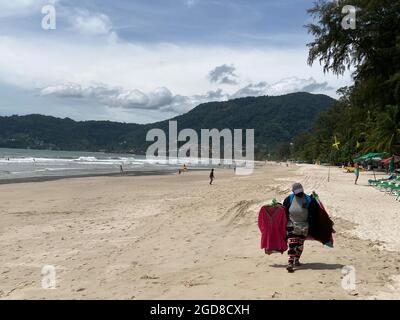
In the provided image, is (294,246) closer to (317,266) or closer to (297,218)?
(297,218)

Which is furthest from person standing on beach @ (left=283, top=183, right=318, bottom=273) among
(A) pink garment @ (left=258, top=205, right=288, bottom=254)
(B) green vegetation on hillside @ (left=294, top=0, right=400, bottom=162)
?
(B) green vegetation on hillside @ (left=294, top=0, right=400, bottom=162)

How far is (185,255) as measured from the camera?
899 cm

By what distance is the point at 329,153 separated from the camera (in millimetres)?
87375

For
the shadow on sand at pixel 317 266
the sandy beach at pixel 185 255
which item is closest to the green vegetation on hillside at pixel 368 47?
the sandy beach at pixel 185 255

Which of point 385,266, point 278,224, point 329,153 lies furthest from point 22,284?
point 329,153

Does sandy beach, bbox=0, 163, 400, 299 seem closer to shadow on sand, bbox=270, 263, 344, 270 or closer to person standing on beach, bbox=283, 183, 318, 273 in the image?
shadow on sand, bbox=270, 263, 344, 270

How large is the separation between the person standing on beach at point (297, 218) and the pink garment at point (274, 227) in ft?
0.35

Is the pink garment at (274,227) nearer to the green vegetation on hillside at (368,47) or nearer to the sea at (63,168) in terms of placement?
the green vegetation on hillside at (368,47)

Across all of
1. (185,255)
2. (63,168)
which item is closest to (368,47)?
(185,255)

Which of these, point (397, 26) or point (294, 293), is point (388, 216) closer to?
point (294, 293)

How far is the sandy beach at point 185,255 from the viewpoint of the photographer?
6.30m

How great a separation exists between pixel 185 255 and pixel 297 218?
9.36 ft

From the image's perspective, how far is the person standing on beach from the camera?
7.12 meters
